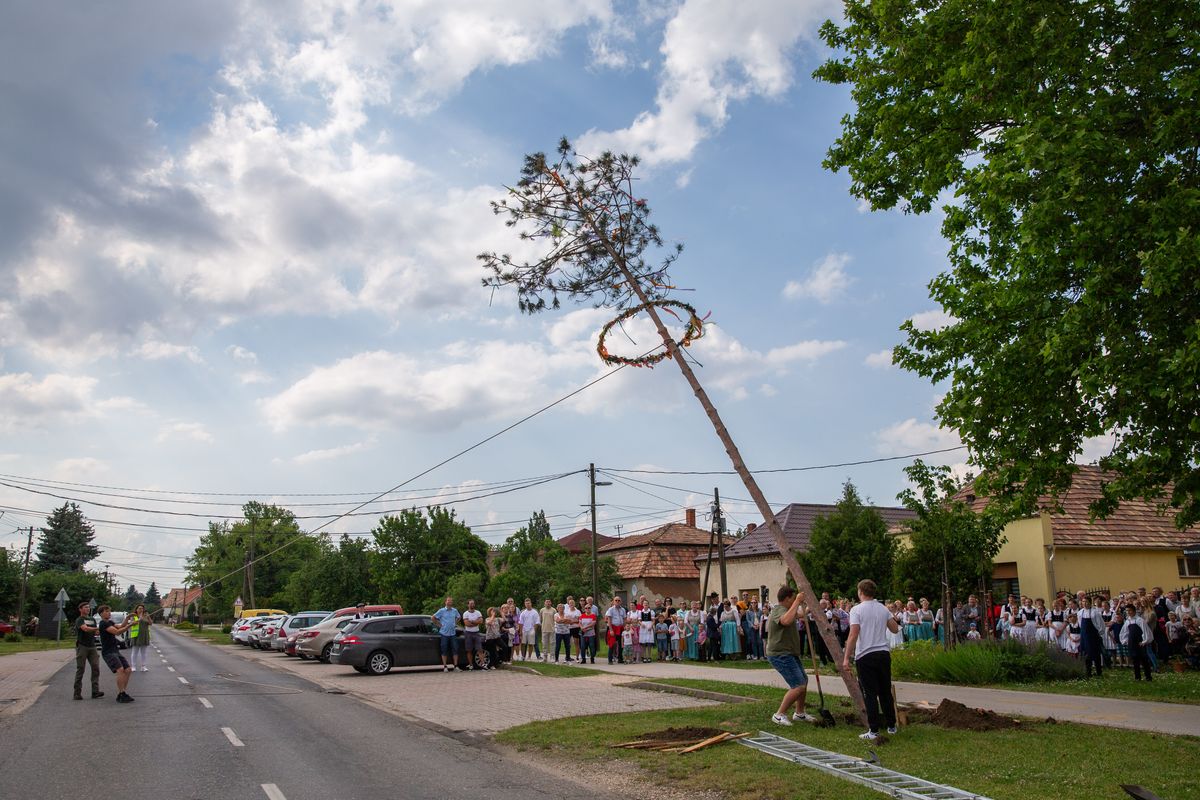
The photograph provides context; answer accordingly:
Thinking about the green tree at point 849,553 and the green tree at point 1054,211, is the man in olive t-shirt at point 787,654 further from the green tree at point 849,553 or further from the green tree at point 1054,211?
the green tree at point 849,553

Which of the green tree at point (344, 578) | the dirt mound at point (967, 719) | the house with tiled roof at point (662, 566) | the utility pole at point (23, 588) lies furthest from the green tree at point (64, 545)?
the dirt mound at point (967, 719)

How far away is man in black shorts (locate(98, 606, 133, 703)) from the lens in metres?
15.2

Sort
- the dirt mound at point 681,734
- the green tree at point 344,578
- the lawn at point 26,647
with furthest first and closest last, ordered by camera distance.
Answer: the green tree at point 344,578 → the lawn at point 26,647 → the dirt mound at point 681,734

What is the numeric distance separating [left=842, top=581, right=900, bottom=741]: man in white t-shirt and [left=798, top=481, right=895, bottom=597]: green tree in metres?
19.4

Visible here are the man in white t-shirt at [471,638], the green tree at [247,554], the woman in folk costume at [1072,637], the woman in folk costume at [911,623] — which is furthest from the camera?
the green tree at [247,554]

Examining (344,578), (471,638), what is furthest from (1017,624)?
(344,578)

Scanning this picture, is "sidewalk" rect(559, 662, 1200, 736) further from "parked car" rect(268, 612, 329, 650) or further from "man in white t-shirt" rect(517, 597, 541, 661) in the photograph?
"parked car" rect(268, 612, 329, 650)

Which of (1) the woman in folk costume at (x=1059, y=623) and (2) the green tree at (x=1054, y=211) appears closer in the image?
(2) the green tree at (x=1054, y=211)

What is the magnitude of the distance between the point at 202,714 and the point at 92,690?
395cm

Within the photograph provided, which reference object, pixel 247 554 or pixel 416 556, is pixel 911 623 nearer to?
pixel 416 556

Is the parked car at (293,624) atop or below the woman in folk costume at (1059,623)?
below

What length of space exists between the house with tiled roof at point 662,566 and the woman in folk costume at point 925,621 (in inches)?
1113

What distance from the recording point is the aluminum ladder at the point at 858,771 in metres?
7.31

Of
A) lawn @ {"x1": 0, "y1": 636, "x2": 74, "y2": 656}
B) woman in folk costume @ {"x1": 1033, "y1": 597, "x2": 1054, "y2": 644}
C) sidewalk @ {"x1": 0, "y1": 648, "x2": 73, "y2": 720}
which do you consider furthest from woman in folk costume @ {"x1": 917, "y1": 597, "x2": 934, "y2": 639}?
lawn @ {"x1": 0, "y1": 636, "x2": 74, "y2": 656}
